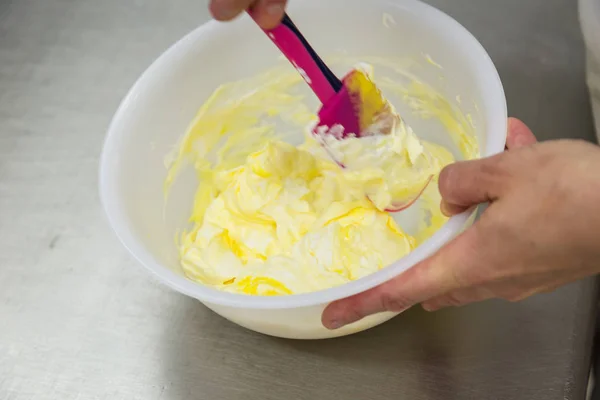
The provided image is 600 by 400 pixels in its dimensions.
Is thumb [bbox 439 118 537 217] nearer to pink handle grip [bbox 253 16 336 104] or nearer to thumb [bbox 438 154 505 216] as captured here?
thumb [bbox 438 154 505 216]

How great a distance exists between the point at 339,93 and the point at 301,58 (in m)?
0.07

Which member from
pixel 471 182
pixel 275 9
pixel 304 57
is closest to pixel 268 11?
pixel 275 9

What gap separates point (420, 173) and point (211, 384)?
37cm

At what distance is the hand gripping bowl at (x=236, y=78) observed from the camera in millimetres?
579

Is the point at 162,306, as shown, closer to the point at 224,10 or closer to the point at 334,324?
the point at 334,324

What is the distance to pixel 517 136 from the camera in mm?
685

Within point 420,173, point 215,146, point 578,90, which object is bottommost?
point 578,90

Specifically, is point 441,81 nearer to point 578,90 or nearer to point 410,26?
point 410,26

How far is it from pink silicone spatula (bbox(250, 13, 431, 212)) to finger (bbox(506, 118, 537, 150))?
15 centimetres

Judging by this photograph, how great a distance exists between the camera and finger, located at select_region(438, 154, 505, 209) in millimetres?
501

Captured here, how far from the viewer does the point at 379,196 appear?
0.78 m

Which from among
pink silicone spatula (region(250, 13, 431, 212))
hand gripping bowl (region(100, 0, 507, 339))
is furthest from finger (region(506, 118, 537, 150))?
pink silicone spatula (region(250, 13, 431, 212))

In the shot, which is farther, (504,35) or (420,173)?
(504,35)

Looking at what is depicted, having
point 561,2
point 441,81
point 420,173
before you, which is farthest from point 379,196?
point 561,2
